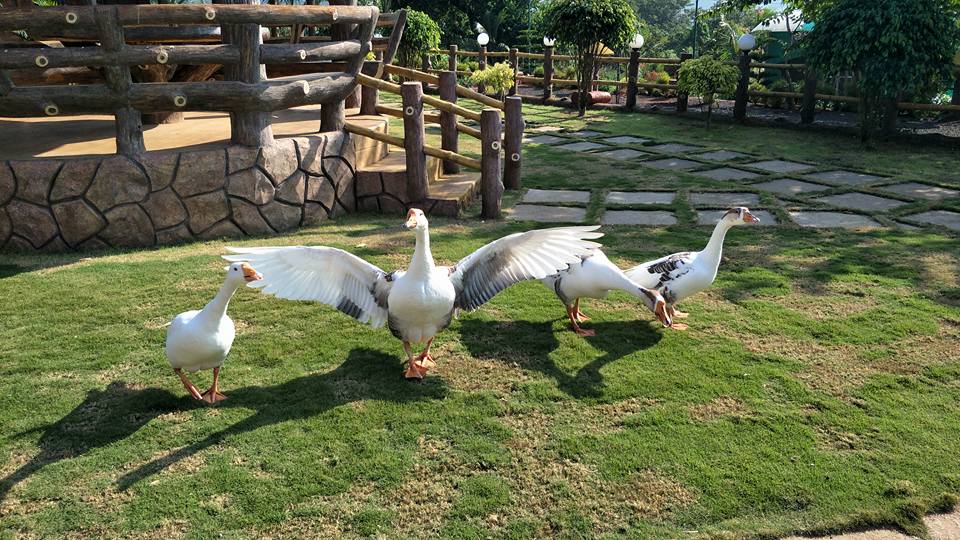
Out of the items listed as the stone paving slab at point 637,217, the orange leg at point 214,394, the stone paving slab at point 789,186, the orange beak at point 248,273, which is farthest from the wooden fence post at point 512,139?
the orange leg at point 214,394

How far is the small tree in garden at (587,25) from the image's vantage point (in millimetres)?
15086

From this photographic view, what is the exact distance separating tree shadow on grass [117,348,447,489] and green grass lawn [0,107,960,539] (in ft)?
0.05

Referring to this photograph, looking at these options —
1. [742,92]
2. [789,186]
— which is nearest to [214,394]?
[789,186]

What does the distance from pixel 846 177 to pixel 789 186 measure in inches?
41.6

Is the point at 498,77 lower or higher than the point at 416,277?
higher

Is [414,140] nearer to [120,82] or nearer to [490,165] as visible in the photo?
[490,165]

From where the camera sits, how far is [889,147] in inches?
454

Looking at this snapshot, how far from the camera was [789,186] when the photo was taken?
8945mm

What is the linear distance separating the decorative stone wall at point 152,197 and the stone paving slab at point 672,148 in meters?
6.36

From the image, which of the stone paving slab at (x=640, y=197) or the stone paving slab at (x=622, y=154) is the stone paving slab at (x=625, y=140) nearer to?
the stone paving slab at (x=622, y=154)

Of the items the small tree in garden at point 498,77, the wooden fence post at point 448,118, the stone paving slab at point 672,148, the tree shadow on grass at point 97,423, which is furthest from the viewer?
the small tree in garden at point 498,77

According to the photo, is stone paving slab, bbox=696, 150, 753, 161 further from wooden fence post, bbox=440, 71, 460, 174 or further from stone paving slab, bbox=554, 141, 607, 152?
wooden fence post, bbox=440, 71, 460, 174

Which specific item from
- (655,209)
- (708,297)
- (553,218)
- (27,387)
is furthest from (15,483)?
(655,209)

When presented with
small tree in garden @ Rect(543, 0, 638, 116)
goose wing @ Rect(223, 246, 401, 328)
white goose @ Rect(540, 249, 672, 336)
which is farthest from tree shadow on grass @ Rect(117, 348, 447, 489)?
small tree in garden @ Rect(543, 0, 638, 116)
